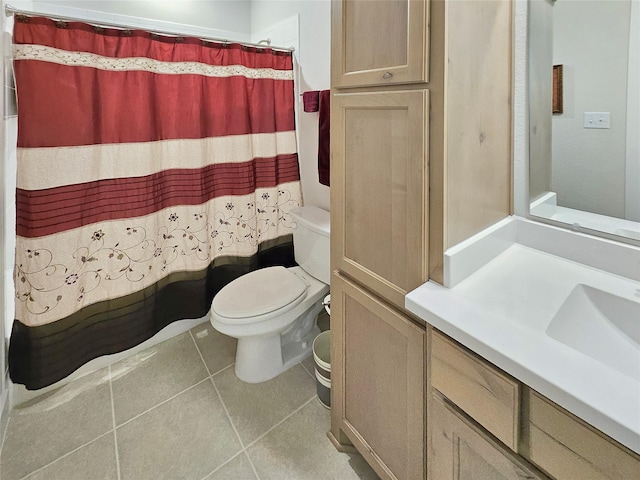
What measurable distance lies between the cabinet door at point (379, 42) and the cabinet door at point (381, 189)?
0.16ft

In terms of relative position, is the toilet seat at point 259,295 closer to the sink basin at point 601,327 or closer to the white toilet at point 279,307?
the white toilet at point 279,307

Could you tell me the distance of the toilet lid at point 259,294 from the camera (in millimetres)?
1731

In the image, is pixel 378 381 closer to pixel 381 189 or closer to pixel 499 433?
pixel 499 433

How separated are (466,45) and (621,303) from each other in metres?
0.72

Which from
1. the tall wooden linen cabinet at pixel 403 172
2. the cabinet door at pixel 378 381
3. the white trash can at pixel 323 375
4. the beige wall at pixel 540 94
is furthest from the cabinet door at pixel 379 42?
the white trash can at pixel 323 375

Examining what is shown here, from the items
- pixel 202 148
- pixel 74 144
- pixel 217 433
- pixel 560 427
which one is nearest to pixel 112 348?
pixel 217 433

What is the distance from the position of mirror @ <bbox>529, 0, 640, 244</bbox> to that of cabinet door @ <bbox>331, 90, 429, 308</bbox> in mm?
499

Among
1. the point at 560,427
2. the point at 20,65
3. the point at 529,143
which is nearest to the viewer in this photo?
the point at 560,427

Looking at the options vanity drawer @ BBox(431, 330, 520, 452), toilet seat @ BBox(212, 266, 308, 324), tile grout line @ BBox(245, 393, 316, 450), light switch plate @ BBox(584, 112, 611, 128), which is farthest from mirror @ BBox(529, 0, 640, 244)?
tile grout line @ BBox(245, 393, 316, 450)

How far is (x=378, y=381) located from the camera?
47.1 inches

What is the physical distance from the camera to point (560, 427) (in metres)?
0.68

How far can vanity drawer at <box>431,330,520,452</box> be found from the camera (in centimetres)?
76

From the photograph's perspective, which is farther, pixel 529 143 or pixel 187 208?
pixel 187 208

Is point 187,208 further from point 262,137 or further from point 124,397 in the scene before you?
point 124,397
